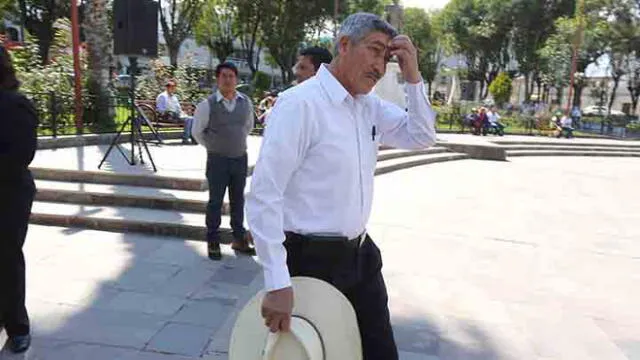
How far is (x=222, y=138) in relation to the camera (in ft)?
15.8

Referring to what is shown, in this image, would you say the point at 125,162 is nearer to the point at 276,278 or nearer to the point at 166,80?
the point at 276,278

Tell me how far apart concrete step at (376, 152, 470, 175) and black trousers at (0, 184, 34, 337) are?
822 cm

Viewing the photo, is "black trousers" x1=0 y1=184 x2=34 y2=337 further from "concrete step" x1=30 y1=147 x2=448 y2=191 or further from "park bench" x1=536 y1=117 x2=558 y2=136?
"park bench" x1=536 y1=117 x2=558 y2=136

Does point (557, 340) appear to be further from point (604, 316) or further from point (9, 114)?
point (9, 114)

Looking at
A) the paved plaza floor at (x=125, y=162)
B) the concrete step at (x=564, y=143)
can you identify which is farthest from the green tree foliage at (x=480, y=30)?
the paved plaza floor at (x=125, y=162)

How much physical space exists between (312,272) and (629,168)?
16.1 metres

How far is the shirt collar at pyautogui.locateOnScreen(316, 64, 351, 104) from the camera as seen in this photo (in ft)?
6.20

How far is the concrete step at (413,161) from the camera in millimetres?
11234

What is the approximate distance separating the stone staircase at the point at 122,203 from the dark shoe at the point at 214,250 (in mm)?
509

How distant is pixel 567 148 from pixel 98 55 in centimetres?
1542

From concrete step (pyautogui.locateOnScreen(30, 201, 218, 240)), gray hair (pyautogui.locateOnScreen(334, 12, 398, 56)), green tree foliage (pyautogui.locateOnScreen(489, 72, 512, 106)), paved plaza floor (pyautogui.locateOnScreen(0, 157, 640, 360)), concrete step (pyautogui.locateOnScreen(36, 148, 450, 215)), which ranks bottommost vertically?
paved plaza floor (pyautogui.locateOnScreen(0, 157, 640, 360))

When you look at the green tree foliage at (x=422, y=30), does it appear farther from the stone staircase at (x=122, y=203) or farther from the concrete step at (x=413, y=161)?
the stone staircase at (x=122, y=203)

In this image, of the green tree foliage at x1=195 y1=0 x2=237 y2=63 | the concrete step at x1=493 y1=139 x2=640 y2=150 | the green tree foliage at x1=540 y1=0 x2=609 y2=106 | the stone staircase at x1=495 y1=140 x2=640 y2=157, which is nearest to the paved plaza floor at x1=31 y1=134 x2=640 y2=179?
the stone staircase at x1=495 y1=140 x2=640 y2=157

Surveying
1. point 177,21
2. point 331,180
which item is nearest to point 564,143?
point 331,180
